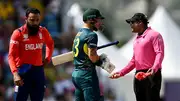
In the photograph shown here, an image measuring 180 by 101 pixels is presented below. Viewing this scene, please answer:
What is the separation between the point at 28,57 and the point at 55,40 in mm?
8907

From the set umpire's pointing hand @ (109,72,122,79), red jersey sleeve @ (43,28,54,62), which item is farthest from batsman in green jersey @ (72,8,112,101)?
red jersey sleeve @ (43,28,54,62)

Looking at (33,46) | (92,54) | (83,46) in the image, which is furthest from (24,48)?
(92,54)

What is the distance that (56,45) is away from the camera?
20297mm

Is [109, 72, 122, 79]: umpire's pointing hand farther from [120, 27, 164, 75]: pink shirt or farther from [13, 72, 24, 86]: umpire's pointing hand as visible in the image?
[13, 72, 24, 86]: umpire's pointing hand

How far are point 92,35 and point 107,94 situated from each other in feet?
32.5

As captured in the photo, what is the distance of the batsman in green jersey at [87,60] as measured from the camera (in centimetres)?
1087

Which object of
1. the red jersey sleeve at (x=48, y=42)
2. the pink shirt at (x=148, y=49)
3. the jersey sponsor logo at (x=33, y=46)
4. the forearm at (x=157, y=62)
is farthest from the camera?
the red jersey sleeve at (x=48, y=42)

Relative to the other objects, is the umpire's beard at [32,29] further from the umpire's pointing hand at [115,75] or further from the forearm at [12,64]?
the umpire's pointing hand at [115,75]

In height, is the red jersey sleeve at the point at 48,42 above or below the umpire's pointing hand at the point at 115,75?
above

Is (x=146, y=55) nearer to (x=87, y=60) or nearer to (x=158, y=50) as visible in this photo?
(x=158, y=50)

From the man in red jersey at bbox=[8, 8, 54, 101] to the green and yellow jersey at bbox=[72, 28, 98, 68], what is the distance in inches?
33.7

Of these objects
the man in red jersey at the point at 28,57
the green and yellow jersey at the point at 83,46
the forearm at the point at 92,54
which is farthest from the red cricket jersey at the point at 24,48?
the forearm at the point at 92,54

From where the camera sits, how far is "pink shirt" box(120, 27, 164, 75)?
10720 millimetres

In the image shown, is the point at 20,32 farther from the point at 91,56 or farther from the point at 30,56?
the point at 91,56
